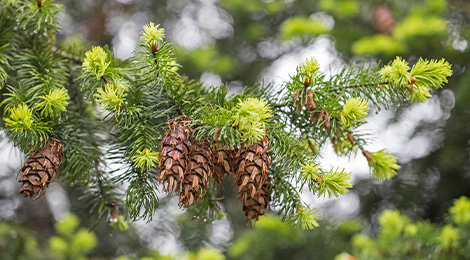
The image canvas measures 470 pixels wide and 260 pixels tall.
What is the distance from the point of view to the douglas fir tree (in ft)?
2.49

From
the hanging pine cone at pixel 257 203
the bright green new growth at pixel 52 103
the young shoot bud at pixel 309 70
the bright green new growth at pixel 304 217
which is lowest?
the bright green new growth at pixel 304 217

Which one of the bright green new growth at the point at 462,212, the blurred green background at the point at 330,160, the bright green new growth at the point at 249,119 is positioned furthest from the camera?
the blurred green background at the point at 330,160

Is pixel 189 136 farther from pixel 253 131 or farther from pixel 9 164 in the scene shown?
pixel 9 164

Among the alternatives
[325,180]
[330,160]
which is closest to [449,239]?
[330,160]

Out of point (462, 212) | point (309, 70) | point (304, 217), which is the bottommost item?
point (304, 217)

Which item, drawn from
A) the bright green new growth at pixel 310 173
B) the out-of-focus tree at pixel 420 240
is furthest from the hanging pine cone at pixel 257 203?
the out-of-focus tree at pixel 420 240

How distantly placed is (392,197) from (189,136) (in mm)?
2366

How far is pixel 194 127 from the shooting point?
0.82 metres

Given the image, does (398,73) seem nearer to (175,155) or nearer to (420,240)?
(175,155)

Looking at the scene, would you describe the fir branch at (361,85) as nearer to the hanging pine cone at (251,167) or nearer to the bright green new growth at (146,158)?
the hanging pine cone at (251,167)

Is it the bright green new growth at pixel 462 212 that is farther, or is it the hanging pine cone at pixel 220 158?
the bright green new growth at pixel 462 212

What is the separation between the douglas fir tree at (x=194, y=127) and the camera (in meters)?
0.76

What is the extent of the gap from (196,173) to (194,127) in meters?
0.12

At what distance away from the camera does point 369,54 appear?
2.08 m
